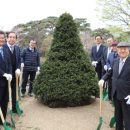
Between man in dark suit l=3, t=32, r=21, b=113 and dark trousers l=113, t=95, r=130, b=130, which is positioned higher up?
man in dark suit l=3, t=32, r=21, b=113

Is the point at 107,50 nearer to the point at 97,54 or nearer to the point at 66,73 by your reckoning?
the point at 97,54

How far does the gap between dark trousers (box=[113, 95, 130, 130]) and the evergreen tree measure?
1.78m

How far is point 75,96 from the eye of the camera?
7.62 m

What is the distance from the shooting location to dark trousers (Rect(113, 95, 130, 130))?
5734 millimetres

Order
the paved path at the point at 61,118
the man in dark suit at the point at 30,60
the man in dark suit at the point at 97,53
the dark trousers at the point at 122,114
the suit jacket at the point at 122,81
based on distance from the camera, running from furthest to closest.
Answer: the man in dark suit at the point at 97,53
the man in dark suit at the point at 30,60
the paved path at the point at 61,118
the dark trousers at the point at 122,114
the suit jacket at the point at 122,81

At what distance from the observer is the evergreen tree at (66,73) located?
25.2 ft

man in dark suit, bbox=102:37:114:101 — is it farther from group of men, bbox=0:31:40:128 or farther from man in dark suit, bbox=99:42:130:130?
man in dark suit, bbox=99:42:130:130

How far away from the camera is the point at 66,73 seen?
7867 millimetres

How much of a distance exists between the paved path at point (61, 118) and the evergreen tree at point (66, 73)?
248 millimetres

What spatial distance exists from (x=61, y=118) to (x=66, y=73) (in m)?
1.22

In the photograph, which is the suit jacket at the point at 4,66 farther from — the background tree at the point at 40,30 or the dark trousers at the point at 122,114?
the background tree at the point at 40,30

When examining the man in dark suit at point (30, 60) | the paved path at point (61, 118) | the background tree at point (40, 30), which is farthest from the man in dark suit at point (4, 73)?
the background tree at point (40, 30)

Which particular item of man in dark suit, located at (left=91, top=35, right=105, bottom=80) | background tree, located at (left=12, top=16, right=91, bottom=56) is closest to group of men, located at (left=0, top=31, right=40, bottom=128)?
man in dark suit, located at (left=91, top=35, right=105, bottom=80)

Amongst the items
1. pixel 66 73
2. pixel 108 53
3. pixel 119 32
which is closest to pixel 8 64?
pixel 66 73
